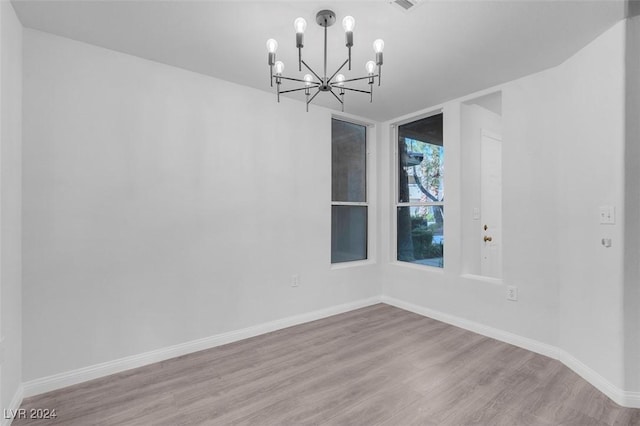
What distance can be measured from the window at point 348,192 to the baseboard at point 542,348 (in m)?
→ 0.94

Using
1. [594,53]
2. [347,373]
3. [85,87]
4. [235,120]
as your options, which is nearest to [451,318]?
[347,373]

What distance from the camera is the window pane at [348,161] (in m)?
4.19

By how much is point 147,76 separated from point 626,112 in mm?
3607

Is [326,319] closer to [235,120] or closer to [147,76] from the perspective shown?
[235,120]

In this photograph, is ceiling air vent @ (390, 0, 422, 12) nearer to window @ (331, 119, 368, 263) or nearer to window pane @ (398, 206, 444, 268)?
window @ (331, 119, 368, 263)

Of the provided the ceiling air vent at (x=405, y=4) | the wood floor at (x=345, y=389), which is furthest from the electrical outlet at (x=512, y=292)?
the ceiling air vent at (x=405, y=4)

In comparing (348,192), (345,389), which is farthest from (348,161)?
(345,389)

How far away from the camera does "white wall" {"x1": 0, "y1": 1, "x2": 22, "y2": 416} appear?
1885 millimetres

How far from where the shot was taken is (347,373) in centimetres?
253

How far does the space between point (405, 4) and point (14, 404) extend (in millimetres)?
3532

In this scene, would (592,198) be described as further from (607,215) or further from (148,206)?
(148,206)

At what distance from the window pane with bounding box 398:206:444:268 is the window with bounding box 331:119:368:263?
1.72 ft

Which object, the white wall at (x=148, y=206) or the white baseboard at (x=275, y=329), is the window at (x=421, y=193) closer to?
the white baseboard at (x=275, y=329)

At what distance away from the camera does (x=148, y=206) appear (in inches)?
106
